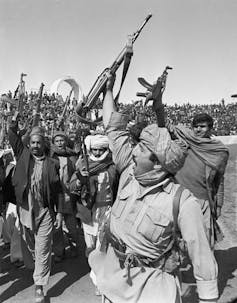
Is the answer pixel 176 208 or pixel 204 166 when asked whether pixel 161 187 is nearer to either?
pixel 176 208

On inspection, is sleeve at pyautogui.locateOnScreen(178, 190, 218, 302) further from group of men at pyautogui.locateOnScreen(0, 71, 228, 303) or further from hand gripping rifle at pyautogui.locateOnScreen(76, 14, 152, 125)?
hand gripping rifle at pyautogui.locateOnScreen(76, 14, 152, 125)

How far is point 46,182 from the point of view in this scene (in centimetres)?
475

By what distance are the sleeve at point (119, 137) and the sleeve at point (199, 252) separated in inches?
29.6

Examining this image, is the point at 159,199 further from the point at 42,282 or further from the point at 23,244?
the point at 23,244

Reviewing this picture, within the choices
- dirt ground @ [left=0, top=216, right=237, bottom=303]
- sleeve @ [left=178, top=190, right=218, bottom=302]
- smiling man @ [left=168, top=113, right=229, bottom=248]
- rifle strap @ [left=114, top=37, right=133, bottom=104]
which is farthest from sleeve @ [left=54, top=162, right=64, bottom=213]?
sleeve @ [left=178, top=190, right=218, bottom=302]

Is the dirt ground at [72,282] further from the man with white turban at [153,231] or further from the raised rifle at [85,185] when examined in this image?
the man with white turban at [153,231]

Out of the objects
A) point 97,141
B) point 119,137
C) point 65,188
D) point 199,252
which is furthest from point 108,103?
point 65,188

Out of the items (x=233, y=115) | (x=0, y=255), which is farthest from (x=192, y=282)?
(x=233, y=115)

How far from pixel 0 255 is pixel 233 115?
95.7 ft

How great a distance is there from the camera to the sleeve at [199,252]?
2084mm

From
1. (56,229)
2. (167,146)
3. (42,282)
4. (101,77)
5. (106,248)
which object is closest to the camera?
(167,146)

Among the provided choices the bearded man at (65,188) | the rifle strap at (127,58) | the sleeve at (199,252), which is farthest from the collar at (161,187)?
the bearded man at (65,188)

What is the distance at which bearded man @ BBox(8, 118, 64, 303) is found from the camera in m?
4.69

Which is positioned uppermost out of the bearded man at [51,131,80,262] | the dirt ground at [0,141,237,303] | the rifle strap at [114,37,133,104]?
the rifle strap at [114,37,133,104]
